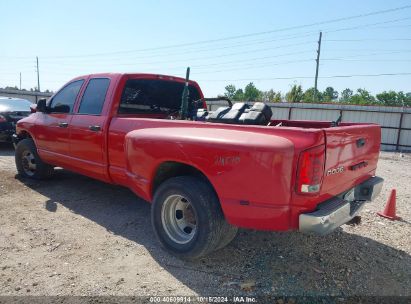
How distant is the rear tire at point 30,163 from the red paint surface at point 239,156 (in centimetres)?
207

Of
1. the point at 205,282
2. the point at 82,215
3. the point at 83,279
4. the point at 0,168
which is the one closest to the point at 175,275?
the point at 205,282

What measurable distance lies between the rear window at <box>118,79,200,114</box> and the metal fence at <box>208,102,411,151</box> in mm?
11514

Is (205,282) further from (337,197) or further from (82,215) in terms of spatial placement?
(82,215)

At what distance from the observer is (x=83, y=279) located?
10.0 feet

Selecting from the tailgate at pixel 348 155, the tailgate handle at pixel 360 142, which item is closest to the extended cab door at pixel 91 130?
the tailgate at pixel 348 155

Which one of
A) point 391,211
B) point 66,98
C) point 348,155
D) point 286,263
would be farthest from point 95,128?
point 391,211

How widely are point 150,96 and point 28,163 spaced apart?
293 centimetres

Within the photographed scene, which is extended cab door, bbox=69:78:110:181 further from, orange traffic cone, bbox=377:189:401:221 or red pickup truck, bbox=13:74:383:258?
orange traffic cone, bbox=377:189:401:221

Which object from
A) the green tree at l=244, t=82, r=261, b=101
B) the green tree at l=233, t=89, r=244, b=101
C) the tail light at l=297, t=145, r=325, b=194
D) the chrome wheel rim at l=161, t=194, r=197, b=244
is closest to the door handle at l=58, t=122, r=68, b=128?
the chrome wheel rim at l=161, t=194, r=197, b=244

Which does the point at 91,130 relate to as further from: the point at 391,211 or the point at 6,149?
the point at 6,149

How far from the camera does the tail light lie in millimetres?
2613

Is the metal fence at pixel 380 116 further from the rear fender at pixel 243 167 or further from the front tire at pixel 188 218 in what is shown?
the rear fender at pixel 243 167

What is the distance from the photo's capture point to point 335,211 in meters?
2.80

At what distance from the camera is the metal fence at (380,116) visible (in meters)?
15.4
